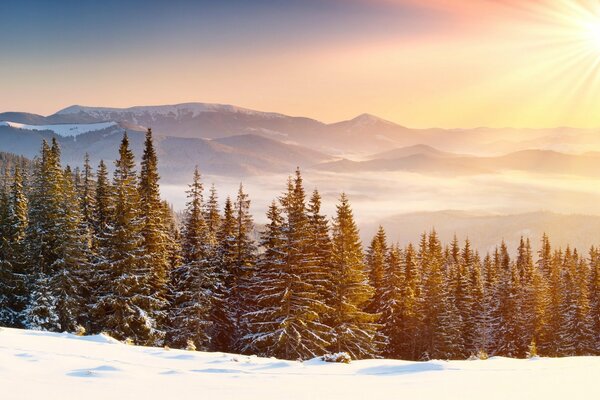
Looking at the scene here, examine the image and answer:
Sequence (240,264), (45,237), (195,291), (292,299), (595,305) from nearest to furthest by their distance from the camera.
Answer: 1. (292,299)
2. (195,291)
3. (45,237)
4. (240,264)
5. (595,305)

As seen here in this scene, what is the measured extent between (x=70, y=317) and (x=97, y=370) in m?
31.1

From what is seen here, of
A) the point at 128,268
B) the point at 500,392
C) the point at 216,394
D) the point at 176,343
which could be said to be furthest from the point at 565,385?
the point at 176,343

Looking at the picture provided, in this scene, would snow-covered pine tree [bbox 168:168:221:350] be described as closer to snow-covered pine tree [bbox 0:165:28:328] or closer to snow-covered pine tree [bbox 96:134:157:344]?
snow-covered pine tree [bbox 96:134:157:344]

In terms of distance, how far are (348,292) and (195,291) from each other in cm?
1243

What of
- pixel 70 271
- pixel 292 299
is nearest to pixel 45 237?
pixel 70 271

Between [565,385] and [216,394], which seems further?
[565,385]

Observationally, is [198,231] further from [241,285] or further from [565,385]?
[565,385]

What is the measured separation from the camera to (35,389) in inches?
302

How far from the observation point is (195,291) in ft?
124

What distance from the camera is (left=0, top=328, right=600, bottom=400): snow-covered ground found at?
Answer: 8.09 meters

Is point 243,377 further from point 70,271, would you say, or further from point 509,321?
point 509,321

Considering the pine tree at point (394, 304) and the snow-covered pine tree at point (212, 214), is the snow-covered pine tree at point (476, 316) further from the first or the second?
the snow-covered pine tree at point (212, 214)

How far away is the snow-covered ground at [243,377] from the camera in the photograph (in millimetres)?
8086

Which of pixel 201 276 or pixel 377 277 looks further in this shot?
pixel 377 277
